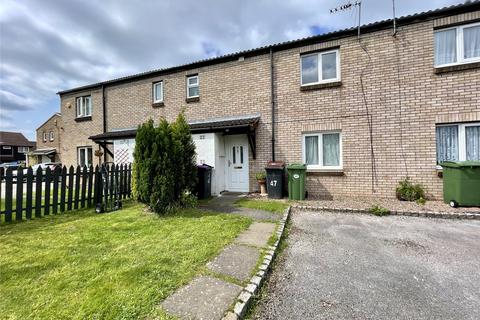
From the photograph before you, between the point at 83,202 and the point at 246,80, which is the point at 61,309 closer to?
the point at 83,202

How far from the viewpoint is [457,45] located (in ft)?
23.9

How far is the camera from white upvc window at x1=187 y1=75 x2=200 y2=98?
36.8 feet

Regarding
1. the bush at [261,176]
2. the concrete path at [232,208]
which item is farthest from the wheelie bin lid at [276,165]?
the concrete path at [232,208]

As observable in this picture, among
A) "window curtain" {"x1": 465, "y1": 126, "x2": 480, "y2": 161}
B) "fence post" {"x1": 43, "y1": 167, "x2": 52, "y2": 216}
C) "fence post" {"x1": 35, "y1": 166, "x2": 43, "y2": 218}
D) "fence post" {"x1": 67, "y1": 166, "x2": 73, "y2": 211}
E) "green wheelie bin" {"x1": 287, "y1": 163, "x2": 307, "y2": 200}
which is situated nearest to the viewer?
"fence post" {"x1": 35, "y1": 166, "x2": 43, "y2": 218}

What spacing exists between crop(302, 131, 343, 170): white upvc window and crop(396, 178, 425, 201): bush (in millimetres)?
1926

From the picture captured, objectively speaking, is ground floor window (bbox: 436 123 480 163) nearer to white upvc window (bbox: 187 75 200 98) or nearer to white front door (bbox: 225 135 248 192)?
white front door (bbox: 225 135 248 192)

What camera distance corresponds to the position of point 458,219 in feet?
18.9

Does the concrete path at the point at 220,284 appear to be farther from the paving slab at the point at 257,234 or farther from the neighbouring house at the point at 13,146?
the neighbouring house at the point at 13,146

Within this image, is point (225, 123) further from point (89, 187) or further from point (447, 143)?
point (447, 143)

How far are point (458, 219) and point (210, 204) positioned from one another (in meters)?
6.67

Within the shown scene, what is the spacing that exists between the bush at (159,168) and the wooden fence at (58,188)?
1.81 meters

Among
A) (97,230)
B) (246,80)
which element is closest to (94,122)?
(246,80)

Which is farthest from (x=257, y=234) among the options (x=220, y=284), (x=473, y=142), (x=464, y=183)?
(x=473, y=142)

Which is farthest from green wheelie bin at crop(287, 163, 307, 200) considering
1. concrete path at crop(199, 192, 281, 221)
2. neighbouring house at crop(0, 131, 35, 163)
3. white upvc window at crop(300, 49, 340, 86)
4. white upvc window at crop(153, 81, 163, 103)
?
neighbouring house at crop(0, 131, 35, 163)
